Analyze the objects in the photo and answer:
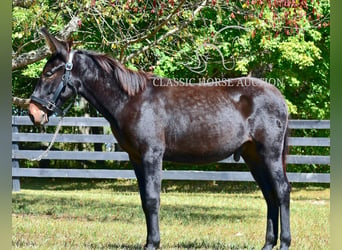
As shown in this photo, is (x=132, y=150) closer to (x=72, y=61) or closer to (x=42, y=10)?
(x=72, y=61)

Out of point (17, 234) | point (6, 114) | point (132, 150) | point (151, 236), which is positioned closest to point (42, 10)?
point (132, 150)

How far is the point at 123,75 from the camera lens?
462cm

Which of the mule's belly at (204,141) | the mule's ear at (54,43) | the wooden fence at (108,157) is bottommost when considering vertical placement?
the wooden fence at (108,157)

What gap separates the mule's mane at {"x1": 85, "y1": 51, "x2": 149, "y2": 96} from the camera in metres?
4.60

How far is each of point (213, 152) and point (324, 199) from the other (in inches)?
289

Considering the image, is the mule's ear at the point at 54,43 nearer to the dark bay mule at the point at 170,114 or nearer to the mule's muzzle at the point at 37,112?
the dark bay mule at the point at 170,114

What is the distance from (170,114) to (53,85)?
46.8 inches

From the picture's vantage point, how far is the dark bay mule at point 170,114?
4.48 meters

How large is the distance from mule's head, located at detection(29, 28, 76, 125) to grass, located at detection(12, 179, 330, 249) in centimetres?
138

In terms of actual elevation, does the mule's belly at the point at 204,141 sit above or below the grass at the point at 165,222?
above

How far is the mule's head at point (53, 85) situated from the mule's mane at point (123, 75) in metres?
0.30

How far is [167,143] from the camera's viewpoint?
4547mm

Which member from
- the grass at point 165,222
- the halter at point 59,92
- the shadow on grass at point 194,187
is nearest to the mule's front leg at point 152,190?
the grass at point 165,222

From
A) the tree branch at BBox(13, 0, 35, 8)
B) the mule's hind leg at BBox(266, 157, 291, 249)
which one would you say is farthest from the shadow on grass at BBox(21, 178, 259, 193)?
the mule's hind leg at BBox(266, 157, 291, 249)
